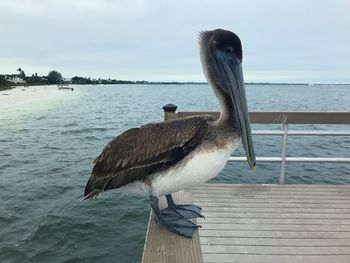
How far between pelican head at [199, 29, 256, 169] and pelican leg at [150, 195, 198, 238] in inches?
23.9

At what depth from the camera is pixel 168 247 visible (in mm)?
2141

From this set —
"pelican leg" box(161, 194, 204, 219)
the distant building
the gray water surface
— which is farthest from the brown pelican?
the distant building

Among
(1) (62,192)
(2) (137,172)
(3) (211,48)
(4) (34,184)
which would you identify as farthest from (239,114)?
(4) (34,184)

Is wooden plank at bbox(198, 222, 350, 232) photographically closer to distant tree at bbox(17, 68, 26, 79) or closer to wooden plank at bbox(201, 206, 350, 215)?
wooden plank at bbox(201, 206, 350, 215)

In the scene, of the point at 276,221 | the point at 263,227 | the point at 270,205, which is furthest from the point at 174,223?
the point at 270,205

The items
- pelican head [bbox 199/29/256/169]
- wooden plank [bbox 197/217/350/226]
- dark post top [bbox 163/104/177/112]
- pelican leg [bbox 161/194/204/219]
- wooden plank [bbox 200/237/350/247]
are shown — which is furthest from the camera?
dark post top [bbox 163/104/177/112]

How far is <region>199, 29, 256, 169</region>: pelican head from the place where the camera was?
2305mm

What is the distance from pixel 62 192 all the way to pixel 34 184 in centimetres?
108

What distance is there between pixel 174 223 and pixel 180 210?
0.46 metres

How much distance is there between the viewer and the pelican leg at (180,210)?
9.21 ft

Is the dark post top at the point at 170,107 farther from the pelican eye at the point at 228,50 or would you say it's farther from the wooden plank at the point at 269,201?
the pelican eye at the point at 228,50

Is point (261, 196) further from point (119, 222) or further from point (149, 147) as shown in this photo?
point (119, 222)

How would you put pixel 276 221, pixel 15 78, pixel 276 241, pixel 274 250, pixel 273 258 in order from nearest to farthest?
pixel 273 258 → pixel 274 250 → pixel 276 241 → pixel 276 221 → pixel 15 78

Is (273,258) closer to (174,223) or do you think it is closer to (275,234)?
(275,234)
